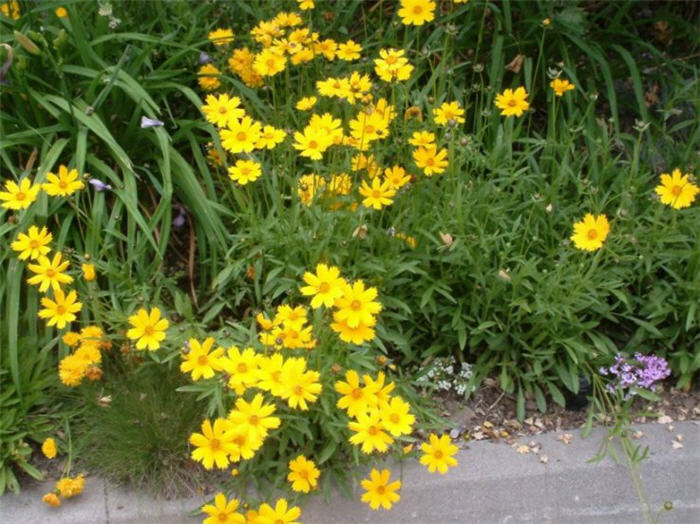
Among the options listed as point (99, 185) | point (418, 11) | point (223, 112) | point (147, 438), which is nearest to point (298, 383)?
point (147, 438)

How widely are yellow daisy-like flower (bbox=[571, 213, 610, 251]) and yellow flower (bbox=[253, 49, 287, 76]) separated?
1.02 meters

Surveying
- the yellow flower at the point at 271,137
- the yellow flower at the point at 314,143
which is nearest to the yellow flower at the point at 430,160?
the yellow flower at the point at 314,143

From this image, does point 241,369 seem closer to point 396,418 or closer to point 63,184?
point 396,418

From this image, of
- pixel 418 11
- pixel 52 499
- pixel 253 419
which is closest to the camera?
pixel 253 419

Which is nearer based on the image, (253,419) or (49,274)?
(253,419)

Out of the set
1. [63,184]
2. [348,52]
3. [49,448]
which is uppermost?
[348,52]

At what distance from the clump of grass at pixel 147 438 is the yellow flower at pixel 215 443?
406 mm

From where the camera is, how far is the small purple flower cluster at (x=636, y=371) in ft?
8.90

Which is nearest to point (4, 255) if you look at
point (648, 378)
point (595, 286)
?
point (595, 286)

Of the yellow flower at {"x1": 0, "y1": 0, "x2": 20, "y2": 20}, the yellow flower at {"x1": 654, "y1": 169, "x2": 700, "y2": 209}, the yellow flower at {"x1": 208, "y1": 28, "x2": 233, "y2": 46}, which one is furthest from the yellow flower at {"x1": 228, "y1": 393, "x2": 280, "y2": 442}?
the yellow flower at {"x1": 0, "y1": 0, "x2": 20, "y2": 20}

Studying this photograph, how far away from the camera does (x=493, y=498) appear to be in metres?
2.53

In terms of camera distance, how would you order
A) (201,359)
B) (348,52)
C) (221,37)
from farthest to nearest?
(221,37) → (348,52) → (201,359)

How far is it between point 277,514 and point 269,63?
52.8 inches

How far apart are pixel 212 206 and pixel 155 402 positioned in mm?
672
